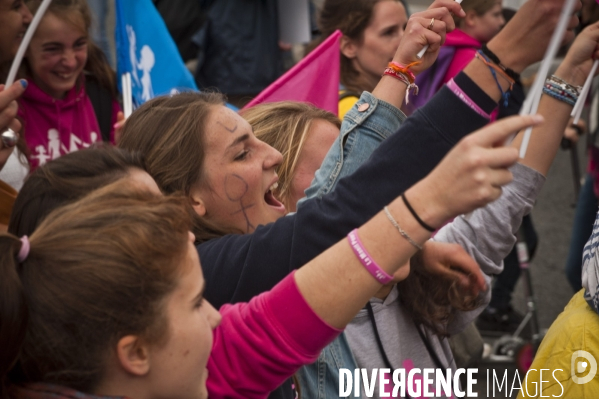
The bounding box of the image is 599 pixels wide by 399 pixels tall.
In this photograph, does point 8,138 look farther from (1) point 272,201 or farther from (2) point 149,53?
(2) point 149,53

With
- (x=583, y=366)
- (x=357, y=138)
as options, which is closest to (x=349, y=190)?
(x=357, y=138)

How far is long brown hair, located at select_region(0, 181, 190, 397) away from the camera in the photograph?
1255 millimetres

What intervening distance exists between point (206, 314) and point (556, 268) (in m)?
4.62

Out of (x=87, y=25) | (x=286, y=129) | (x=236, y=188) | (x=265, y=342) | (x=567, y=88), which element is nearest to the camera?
(x=265, y=342)

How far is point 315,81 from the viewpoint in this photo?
A: 3125mm

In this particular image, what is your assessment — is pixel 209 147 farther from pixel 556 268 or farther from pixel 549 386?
pixel 556 268

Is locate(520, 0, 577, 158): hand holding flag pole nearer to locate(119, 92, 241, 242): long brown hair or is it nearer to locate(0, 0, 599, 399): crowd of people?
locate(0, 0, 599, 399): crowd of people

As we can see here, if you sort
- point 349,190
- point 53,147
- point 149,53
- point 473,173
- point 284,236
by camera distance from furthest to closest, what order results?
point 149,53
point 53,147
point 284,236
point 349,190
point 473,173

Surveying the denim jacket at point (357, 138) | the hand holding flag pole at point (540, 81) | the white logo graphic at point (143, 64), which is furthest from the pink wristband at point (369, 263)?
the white logo graphic at point (143, 64)

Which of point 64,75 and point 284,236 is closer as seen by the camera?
point 284,236

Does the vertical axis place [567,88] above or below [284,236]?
above

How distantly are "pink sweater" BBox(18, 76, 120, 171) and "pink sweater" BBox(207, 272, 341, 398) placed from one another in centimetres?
194

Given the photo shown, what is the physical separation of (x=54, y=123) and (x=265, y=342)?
7.41ft

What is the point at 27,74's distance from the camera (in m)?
3.30
